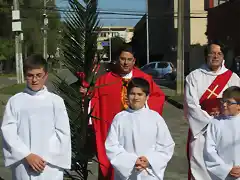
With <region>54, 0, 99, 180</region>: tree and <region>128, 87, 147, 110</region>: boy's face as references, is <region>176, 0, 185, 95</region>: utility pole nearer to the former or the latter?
<region>54, 0, 99, 180</region>: tree

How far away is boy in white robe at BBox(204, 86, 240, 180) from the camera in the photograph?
4.38 metres

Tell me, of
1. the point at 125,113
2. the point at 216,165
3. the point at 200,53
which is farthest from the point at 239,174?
the point at 200,53

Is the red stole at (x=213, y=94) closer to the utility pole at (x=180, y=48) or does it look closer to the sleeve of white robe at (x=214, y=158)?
the sleeve of white robe at (x=214, y=158)

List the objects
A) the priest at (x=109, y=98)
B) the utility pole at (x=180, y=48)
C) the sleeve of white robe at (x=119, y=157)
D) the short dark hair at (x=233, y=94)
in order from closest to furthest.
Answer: the sleeve of white robe at (x=119, y=157) < the short dark hair at (x=233, y=94) < the priest at (x=109, y=98) < the utility pole at (x=180, y=48)

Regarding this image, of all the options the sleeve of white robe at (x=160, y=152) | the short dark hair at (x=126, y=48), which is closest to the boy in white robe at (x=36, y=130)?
the sleeve of white robe at (x=160, y=152)

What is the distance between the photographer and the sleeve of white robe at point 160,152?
4326 mm

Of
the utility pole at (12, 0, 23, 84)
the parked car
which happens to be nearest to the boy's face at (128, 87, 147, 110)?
the utility pole at (12, 0, 23, 84)

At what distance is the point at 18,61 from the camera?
3045 cm

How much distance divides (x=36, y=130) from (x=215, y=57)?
2.08 metres

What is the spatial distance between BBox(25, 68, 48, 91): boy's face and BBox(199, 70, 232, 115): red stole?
1.91 meters

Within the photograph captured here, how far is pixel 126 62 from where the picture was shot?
5203 millimetres

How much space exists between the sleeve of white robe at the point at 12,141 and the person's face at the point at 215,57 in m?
2.15

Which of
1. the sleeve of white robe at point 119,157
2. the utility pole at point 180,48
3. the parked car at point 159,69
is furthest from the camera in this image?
the parked car at point 159,69

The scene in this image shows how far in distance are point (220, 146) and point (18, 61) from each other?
27.0m
